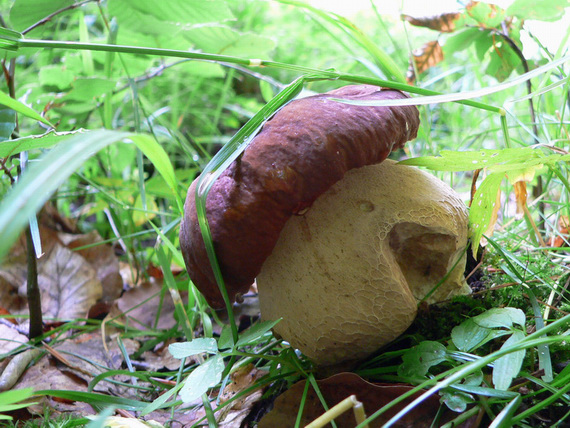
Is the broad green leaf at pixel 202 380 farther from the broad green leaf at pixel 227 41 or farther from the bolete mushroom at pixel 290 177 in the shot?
the broad green leaf at pixel 227 41

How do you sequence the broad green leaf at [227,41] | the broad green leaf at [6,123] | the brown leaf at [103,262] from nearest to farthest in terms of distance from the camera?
1. the broad green leaf at [6,123]
2. the broad green leaf at [227,41]
3. the brown leaf at [103,262]

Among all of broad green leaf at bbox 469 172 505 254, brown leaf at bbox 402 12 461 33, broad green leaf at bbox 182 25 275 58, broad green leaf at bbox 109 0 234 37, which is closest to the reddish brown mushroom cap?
broad green leaf at bbox 469 172 505 254

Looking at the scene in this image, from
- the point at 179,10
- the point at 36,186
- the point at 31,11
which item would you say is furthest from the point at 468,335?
the point at 31,11

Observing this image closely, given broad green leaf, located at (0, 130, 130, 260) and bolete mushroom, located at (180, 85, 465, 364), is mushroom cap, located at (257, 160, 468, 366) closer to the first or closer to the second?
bolete mushroom, located at (180, 85, 465, 364)

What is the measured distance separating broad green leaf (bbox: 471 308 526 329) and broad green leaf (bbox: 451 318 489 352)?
1 centimetres

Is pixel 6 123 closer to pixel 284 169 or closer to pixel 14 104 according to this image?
pixel 14 104

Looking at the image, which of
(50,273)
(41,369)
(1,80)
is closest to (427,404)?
(41,369)

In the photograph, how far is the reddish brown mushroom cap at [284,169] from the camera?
0.96m

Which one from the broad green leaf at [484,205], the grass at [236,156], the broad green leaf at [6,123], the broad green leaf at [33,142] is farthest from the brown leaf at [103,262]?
the broad green leaf at [484,205]

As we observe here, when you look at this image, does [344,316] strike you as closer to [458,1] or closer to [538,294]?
[538,294]

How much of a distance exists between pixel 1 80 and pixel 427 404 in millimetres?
1835

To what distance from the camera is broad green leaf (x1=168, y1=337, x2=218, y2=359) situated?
1.03 m

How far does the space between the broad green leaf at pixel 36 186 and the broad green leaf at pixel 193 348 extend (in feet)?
1.90

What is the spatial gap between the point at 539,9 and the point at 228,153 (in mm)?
1173
